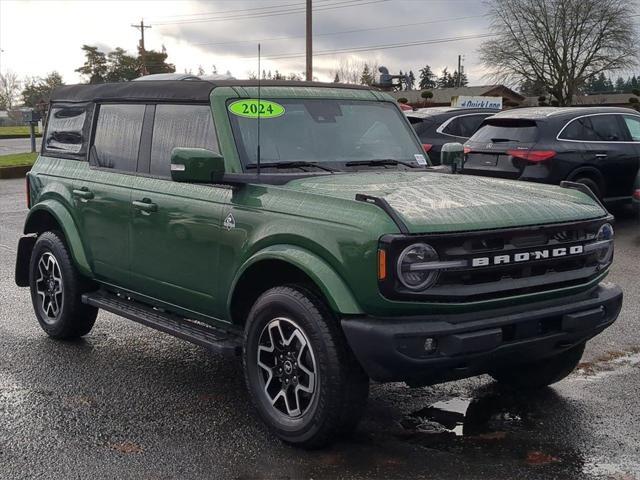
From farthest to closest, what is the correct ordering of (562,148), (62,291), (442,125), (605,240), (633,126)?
(442,125) < (633,126) < (562,148) < (62,291) < (605,240)

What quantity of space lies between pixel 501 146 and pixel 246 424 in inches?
300

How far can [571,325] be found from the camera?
4.15 meters

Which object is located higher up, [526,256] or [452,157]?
[452,157]

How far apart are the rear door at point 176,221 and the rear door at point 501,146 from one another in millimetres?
6738

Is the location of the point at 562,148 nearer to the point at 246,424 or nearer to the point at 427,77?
the point at 246,424

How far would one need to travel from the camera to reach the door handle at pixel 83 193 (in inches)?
227

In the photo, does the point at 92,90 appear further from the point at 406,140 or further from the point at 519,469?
the point at 519,469

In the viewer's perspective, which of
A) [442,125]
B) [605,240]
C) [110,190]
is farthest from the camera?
[442,125]

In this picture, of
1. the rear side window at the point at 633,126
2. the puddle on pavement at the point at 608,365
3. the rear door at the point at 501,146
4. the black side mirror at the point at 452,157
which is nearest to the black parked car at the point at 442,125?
the rear door at the point at 501,146

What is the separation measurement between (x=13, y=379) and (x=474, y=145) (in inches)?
308

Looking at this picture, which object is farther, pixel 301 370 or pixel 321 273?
pixel 301 370

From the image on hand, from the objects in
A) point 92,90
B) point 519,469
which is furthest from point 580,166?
point 519,469

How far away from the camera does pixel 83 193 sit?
19.1 feet

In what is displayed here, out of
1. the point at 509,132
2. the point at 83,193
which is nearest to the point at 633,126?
the point at 509,132
